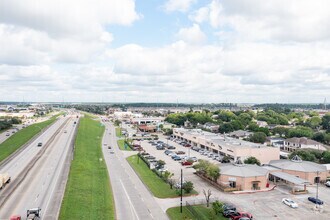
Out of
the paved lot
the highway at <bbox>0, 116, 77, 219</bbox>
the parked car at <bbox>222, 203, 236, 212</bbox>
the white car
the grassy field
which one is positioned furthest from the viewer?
the grassy field

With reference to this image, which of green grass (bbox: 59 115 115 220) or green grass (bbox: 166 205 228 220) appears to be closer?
green grass (bbox: 59 115 115 220)

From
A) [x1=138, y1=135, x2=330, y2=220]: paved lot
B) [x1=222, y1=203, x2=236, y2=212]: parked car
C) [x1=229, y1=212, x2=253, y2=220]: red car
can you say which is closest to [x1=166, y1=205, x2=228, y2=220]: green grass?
[x1=229, y1=212, x2=253, y2=220]: red car

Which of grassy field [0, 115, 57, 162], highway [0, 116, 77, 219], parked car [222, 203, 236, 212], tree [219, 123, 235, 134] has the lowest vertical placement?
parked car [222, 203, 236, 212]

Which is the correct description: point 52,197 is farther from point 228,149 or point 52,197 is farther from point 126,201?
point 228,149

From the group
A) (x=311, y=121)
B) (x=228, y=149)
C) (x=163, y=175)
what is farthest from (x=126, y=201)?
(x=311, y=121)

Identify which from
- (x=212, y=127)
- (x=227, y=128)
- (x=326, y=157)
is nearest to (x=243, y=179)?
(x=326, y=157)

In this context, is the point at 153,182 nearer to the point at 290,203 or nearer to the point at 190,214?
the point at 190,214

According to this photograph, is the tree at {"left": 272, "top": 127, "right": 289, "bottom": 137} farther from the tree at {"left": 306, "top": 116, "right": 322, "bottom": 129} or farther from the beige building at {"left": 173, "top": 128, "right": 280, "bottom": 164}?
the beige building at {"left": 173, "top": 128, "right": 280, "bottom": 164}
